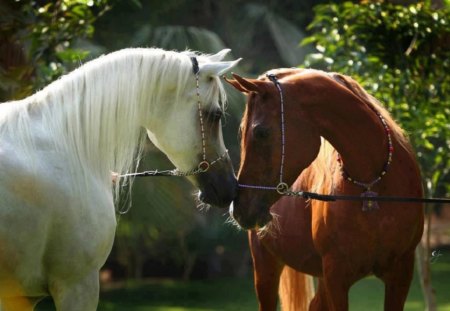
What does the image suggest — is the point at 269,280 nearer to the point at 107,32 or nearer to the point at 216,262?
the point at 107,32

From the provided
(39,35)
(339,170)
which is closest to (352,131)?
(339,170)

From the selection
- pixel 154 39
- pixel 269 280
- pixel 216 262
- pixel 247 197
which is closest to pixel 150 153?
pixel 154 39

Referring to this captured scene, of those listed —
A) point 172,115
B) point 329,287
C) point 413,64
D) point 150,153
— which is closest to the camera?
point 172,115

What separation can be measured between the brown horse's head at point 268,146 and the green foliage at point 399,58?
109 inches

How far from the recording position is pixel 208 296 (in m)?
13.6

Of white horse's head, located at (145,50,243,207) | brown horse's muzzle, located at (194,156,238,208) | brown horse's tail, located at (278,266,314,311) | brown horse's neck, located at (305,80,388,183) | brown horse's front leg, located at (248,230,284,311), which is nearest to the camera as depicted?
white horse's head, located at (145,50,243,207)

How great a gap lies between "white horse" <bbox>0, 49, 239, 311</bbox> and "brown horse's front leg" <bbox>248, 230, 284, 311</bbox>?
1428mm

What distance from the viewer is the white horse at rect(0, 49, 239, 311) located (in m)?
4.25

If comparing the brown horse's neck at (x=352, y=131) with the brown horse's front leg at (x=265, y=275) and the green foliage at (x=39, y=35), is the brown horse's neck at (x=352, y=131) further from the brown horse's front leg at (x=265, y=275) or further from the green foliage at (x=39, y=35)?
the green foliage at (x=39, y=35)

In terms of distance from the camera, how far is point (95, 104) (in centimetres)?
447

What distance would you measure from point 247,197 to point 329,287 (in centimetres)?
61

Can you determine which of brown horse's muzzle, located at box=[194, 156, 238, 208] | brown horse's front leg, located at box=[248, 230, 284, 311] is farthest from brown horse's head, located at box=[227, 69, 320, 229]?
brown horse's front leg, located at box=[248, 230, 284, 311]

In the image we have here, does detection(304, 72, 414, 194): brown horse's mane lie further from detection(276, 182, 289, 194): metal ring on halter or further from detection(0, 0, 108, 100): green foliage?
detection(0, 0, 108, 100): green foliage

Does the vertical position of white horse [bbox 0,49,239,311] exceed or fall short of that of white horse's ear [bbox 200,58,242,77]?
it falls short
